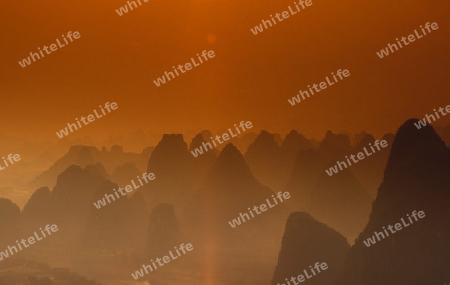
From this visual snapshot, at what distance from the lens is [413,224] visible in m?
10.7

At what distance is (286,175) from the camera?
2020 centimetres

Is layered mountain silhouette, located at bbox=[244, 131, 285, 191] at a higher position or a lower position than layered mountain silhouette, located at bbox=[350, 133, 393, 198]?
higher

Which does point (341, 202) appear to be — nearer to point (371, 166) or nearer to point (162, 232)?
point (371, 166)

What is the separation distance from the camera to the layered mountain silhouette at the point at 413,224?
34.3 feet

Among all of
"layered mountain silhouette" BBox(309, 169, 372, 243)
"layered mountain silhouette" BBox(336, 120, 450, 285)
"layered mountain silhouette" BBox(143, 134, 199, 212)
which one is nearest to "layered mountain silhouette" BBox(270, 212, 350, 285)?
"layered mountain silhouette" BBox(336, 120, 450, 285)

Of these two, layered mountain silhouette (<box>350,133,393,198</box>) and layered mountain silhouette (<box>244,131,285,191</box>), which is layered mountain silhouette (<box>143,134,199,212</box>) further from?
layered mountain silhouette (<box>350,133,393,198</box>)

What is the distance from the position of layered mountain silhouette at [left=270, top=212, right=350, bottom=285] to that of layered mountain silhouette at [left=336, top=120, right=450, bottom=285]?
2.09 feet

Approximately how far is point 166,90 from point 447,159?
44.1ft

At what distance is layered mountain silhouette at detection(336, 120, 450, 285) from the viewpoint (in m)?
10.5

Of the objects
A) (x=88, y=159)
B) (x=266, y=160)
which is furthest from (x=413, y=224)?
(x=88, y=159)

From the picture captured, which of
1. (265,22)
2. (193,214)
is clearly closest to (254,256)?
(193,214)

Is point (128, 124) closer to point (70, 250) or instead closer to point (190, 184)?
point (190, 184)

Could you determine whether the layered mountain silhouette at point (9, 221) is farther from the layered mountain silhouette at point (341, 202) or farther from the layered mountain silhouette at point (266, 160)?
the layered mountain silhouette at point (341, 202)

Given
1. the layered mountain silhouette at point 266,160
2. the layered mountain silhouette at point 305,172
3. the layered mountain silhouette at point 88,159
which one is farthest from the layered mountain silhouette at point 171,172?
the layered mountain silhouette at point 305,172
